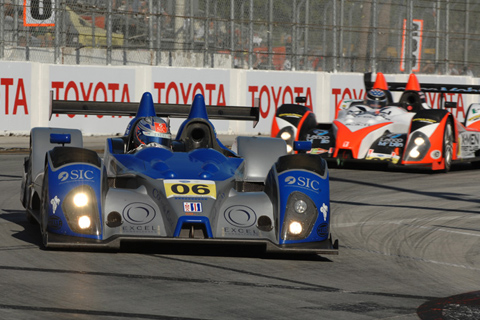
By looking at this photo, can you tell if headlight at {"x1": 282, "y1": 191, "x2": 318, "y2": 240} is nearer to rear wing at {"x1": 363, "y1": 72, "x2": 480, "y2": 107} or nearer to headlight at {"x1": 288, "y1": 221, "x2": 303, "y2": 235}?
headlight at {"x1": 288, "y1": 221, "x2": 303, "y2": 235}

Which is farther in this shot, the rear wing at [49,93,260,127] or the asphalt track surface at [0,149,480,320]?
the rear wing at [49,93,260,127]

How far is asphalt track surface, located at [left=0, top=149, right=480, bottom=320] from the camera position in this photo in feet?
18.8

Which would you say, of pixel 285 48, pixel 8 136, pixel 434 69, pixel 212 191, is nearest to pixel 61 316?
pixel 212 191

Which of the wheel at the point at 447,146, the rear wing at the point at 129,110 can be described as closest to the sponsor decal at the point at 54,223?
the rear wing at the point at 129,110

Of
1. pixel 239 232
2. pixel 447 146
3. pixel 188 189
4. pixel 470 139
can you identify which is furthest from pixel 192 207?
pixel 470 139

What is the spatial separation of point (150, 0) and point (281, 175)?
15.1 m

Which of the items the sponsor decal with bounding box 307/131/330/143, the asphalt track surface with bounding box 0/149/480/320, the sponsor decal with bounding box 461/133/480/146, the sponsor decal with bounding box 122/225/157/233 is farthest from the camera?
the sponsor decal with bounding box 461/133/480/146

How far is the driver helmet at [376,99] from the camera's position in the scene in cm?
1728

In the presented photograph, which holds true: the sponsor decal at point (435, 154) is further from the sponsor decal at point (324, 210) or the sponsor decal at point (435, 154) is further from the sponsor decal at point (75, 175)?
the sponsor decal at point (75, 175)

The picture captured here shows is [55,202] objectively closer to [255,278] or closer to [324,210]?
[255,278]

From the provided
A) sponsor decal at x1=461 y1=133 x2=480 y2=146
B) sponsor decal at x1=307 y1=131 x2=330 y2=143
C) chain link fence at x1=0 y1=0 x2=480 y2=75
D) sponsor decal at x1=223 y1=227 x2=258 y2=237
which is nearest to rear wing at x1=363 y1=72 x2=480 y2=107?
sponsor decal at x1=461 y1=133 x2=480 y2=146

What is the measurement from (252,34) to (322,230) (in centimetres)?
1662

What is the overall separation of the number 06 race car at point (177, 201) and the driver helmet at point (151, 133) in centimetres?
37

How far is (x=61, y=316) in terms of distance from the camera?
539cm
